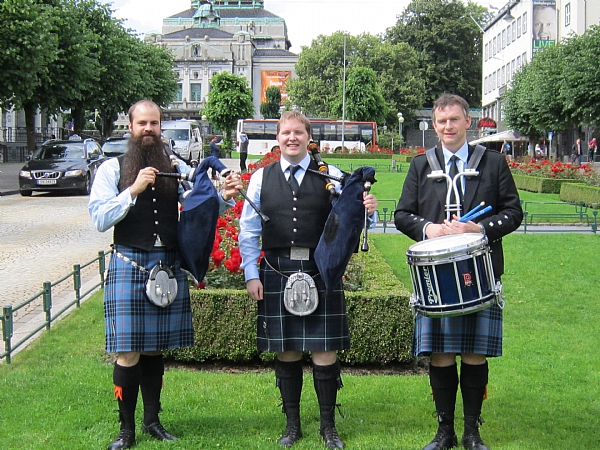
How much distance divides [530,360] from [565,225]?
11511 millimetres

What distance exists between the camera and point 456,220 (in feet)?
Answer: 13.8

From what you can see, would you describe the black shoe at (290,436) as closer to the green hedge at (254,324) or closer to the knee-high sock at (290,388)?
the knee-high sock at (290,388)

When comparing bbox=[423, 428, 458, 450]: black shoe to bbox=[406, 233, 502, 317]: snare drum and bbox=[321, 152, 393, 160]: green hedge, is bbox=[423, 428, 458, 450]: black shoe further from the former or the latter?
bbox=[321, 152, 393, 160]: green hedge

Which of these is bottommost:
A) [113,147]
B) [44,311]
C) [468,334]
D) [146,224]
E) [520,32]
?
[44,311]

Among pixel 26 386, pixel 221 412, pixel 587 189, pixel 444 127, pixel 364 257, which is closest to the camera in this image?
pixel 444 127

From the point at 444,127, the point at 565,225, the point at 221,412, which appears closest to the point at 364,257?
the point at 221,412

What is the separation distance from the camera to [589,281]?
1042 centimetres

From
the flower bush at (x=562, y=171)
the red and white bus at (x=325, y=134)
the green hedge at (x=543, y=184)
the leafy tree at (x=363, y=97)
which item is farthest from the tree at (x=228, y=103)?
the green hedge at (x=543, y=184)

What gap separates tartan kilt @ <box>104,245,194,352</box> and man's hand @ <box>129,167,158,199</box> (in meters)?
0.40

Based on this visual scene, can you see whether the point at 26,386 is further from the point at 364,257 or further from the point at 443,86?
the point at 443,86

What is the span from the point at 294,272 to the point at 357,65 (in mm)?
75479

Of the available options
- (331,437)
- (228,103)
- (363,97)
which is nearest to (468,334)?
(331,437)

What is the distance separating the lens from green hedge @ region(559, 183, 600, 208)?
2047 centimetres

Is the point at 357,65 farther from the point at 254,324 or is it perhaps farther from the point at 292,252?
the point at 292,252
